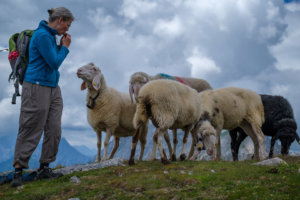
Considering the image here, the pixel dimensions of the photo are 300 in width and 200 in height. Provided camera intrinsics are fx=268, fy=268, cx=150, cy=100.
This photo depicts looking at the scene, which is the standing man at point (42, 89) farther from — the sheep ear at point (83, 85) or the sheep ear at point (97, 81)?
the sheep ear at point (83, 85)

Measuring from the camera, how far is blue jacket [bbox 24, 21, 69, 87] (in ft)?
19.1

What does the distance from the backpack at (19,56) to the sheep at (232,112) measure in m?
5.83

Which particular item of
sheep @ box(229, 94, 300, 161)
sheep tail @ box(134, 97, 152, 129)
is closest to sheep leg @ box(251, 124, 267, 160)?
sheep @ box(229, 94, 300, 161)

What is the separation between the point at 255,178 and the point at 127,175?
268cm

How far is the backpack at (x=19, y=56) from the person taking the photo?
6035 millimetres

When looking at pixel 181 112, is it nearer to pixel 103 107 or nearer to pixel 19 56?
pixel 103 107

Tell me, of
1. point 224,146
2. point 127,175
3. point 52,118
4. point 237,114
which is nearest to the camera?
point 127,175

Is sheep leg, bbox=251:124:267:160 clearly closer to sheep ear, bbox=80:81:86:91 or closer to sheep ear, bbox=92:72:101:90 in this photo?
sheep ear, bbox=92:72:101:90

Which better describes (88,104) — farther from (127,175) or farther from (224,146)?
(224,146)

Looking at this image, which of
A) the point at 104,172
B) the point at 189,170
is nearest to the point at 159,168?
the point at 189,170

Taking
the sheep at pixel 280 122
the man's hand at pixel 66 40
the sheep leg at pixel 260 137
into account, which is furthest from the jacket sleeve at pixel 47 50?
the sheep at pixel 280 122

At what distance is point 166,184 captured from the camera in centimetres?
517

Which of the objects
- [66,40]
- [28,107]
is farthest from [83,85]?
[28,107]

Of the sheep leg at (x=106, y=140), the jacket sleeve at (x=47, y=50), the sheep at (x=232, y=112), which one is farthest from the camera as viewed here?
the sheep at (x=232, y=112)
